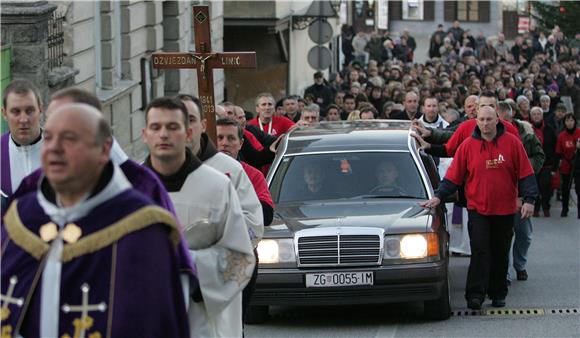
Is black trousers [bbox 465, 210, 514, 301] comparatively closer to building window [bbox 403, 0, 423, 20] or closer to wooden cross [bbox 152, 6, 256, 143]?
wooden cross [bbox 152, 6, 256, 143]

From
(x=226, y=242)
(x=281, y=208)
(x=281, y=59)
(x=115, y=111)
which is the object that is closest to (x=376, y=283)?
(x=281, y=208)

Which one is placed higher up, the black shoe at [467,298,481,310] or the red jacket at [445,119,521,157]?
the red jacket at [445,119,521,157]

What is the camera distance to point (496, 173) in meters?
12.9

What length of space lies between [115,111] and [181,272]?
1729cm

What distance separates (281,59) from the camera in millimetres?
37906

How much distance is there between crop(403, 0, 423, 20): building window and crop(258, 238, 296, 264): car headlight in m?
71.5

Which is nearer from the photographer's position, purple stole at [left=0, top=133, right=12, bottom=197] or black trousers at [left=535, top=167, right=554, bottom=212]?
purple stole at [left=0, top=133, right=12, bottom=197]

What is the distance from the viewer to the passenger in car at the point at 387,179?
13.2 meters

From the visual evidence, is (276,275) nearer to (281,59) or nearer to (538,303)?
(538,303)

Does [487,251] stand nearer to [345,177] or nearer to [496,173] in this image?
[496,173]

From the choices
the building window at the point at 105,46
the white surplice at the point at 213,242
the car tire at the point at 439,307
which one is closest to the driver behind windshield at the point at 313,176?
the car tire at the point at 439,307

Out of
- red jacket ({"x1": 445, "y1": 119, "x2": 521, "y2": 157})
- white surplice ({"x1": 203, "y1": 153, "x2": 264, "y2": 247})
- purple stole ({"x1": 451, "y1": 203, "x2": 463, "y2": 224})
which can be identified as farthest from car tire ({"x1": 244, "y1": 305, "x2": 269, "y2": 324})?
purple stole ({"x1": 451, "y1": 203, "x2": 463, "y2": 224})

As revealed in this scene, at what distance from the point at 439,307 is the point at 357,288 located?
90cm

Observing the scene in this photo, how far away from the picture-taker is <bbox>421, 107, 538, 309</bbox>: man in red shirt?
12883mm
